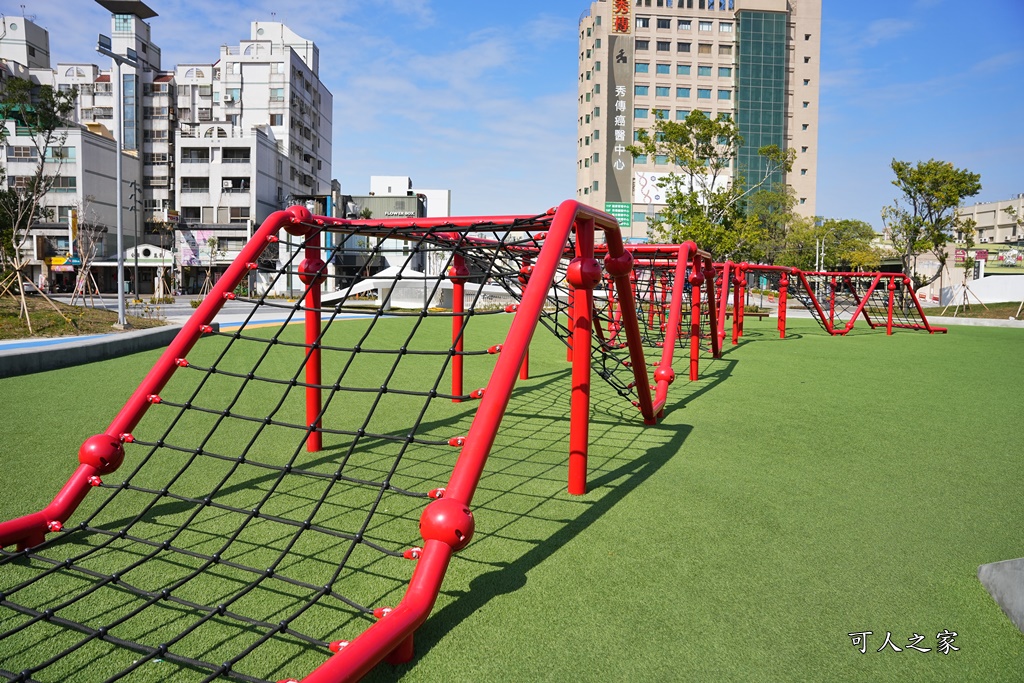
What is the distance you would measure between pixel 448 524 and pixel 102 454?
1849 millimetres

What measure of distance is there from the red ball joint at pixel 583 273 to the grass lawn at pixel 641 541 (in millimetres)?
1109

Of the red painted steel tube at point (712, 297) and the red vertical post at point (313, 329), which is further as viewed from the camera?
the red painted steel tube at point (712, 297)

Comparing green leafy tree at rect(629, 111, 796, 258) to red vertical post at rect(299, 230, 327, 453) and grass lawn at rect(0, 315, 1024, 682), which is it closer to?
grass lawn at rect(0, 315, 1024, 682)

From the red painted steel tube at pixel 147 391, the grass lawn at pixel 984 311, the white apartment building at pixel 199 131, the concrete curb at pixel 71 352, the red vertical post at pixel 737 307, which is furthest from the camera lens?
the white apartment building at pixel 199 131

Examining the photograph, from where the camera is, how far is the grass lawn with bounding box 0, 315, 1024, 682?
1933mm

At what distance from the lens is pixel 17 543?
8.48ft

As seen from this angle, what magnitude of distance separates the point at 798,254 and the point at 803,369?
33.2 meters

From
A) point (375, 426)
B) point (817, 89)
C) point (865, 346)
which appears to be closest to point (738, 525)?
point (375, 426)

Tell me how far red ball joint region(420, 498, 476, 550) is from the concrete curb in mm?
6583

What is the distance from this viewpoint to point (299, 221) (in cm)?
396

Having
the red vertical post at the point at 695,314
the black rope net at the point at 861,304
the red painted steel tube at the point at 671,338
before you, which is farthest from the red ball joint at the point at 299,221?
the black rope net at the point at 861,304

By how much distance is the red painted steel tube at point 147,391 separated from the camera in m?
2.60

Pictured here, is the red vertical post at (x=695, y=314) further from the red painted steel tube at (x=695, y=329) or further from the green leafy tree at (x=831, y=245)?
the green leafy tree at (x=831, y=245)

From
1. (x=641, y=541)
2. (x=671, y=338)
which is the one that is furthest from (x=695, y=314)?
(x=641, y=541)
